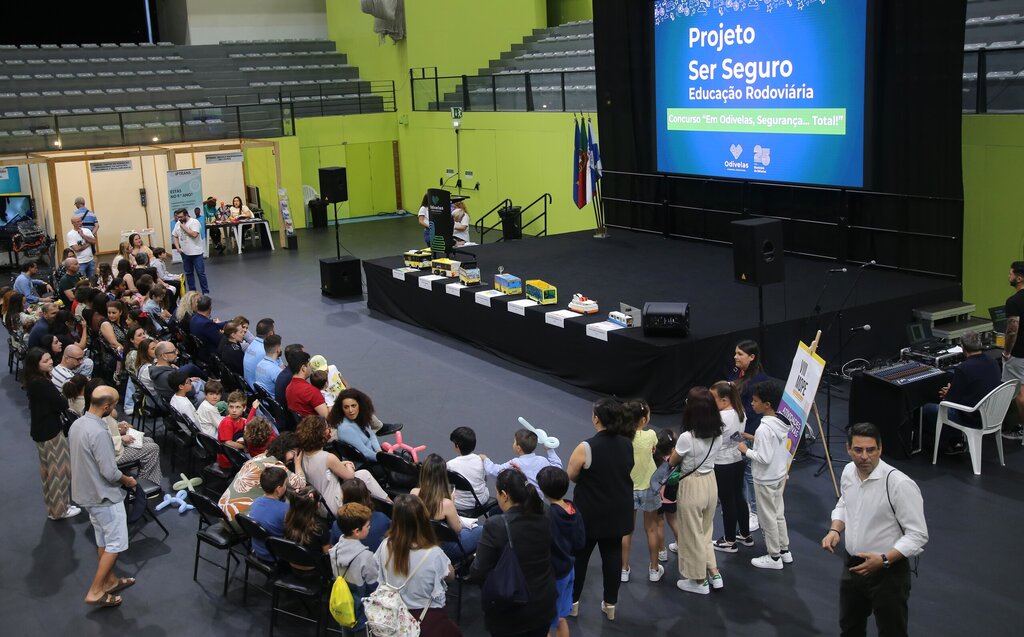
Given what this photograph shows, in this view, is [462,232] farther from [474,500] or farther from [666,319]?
[474,500]

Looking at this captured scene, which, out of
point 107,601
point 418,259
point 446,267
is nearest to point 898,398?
point 107,601

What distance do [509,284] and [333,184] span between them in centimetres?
525

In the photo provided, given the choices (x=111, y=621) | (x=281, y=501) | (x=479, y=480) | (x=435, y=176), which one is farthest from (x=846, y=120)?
(x=435, y=176)

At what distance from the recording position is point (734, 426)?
591 centimetres

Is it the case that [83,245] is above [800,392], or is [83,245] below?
above

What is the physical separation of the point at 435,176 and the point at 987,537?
17.0 metres

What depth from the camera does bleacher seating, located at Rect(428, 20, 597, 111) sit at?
17000 mm

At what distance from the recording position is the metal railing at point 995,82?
9930mm

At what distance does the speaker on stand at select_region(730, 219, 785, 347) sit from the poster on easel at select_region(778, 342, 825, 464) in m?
1.89

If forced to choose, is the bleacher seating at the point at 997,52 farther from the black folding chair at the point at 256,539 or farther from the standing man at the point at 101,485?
the standing man at the point at 101,485

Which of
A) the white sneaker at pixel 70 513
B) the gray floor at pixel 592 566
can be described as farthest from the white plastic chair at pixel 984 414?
the white sneaker at pixel 70 513

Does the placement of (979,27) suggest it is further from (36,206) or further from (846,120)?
(36,206)

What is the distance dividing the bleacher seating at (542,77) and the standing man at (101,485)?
11842mm

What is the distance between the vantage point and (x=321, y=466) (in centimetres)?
603
